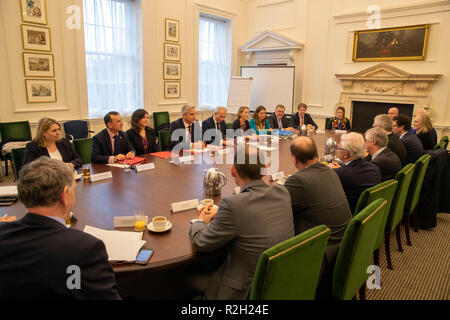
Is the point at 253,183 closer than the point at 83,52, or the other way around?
the point at 253,183

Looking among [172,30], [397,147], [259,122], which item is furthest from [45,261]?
[172,30]

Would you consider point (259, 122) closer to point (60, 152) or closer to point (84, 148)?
point (84, 148)

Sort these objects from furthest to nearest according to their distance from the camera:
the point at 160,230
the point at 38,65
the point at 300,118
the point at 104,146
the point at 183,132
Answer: the point at 300,118 → the point at 38,65 → the point at 183,132 → the point at 104,146 → the point at 160,230

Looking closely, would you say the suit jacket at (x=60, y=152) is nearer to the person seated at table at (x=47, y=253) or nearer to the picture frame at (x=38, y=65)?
the person seated at table at (x=47, y=253)

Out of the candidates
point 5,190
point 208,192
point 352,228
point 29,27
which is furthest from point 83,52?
point 352,228

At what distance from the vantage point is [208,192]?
7.93 ft

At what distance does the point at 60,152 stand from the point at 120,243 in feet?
6.79

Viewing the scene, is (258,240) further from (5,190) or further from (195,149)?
(195,149)

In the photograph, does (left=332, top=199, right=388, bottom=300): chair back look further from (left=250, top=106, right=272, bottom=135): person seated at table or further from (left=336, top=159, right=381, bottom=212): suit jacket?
(left=250, top=106, right=272, bottom=135): person seated at table

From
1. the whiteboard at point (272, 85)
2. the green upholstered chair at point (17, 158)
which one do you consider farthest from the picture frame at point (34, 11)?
the whiteboard at point (272, 85)

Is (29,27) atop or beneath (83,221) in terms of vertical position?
atop

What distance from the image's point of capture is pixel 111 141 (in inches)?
146

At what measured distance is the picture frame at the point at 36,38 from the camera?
5234mm
